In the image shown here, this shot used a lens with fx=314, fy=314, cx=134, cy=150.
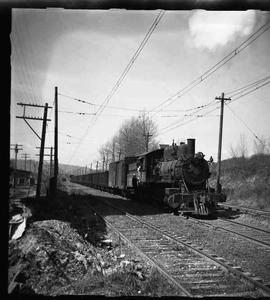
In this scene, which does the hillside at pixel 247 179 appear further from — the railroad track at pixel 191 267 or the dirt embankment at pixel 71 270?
the dirt embankment at pixel 71 270

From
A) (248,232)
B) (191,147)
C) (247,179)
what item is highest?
(191,147)

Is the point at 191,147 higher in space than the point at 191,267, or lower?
higher

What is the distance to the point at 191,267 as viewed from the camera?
7129 millimetres

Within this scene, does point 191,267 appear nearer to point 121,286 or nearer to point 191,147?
point 121,286

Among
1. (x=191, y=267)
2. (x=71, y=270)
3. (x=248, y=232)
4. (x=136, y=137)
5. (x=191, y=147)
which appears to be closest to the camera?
(x=71, y=270)

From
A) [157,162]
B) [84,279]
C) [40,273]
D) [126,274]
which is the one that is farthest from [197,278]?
[157,162]

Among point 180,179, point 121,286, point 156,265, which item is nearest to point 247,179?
point 180,179

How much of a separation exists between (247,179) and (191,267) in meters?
30.2

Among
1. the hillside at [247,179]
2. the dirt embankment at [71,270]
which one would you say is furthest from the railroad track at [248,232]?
the hillside at [247,179]

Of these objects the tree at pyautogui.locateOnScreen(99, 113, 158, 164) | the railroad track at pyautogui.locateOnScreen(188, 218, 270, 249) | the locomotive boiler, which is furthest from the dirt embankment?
the tree at pyautogui.locateOnScreen(99, 113, 158, 164)

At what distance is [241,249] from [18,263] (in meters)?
6.43

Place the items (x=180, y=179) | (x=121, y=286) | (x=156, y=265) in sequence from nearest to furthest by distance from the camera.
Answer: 1. (x=121, y=286)
2. (x=156, y=265)
3. (x=180, y=179)

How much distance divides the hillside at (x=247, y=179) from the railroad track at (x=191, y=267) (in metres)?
15.5

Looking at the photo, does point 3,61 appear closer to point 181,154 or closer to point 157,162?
point 181,154
